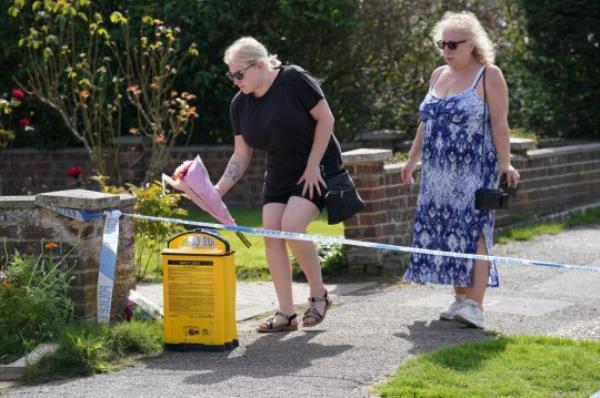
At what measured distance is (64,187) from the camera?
1562 cm

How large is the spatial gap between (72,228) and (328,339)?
5.13 feet

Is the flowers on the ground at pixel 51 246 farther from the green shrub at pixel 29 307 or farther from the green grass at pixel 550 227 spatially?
the green grass at pixel 550 227

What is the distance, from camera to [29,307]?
22.1ft

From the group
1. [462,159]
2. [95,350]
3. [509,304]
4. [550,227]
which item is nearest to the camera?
[95,350]

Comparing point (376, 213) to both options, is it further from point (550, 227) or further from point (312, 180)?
point (550, 227)

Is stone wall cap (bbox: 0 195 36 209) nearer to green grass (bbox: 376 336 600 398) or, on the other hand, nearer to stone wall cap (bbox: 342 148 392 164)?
green grass (bbox: 376 336 600 398)

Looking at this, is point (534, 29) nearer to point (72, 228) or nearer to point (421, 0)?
point (421, 0)

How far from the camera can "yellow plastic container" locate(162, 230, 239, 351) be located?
6.84m

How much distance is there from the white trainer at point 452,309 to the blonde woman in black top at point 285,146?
28.3 inches

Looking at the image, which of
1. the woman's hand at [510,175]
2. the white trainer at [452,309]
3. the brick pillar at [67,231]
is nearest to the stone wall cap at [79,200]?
the brick pillar at [67,231]

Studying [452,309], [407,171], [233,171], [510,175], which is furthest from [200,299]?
[510,175]

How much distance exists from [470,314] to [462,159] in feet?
3.01

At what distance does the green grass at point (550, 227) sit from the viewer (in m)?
11.5

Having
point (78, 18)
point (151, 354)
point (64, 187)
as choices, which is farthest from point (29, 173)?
point (151, 354)
